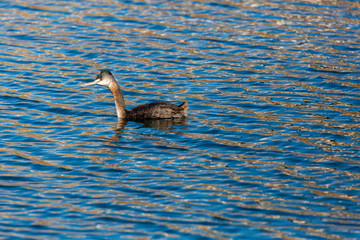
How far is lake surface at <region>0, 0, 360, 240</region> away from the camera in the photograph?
9.05 metres

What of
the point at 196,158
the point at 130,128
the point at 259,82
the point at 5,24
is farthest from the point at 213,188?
the point at 5,24

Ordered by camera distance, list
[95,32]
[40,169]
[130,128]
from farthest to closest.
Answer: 1. [95,32]
2. [130,128]
3. [40,169]

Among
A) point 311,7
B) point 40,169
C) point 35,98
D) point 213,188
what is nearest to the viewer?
point 213,188

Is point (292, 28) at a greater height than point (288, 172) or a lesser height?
greater

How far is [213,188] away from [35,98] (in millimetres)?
6741

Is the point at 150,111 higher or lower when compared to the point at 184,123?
higher

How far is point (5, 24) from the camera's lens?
21578 millimetres

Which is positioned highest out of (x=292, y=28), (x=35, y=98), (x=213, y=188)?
(x=292, y=28)

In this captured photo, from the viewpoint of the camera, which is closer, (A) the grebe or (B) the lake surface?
(B) the lake surface

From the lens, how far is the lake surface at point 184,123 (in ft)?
29.7

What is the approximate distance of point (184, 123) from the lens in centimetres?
1338

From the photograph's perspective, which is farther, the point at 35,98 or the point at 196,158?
the point at 35,98

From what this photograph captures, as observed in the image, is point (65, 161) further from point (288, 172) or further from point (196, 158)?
point (288, 172)

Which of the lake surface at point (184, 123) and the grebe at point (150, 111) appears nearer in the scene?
the lake surface at point (184, 123)
